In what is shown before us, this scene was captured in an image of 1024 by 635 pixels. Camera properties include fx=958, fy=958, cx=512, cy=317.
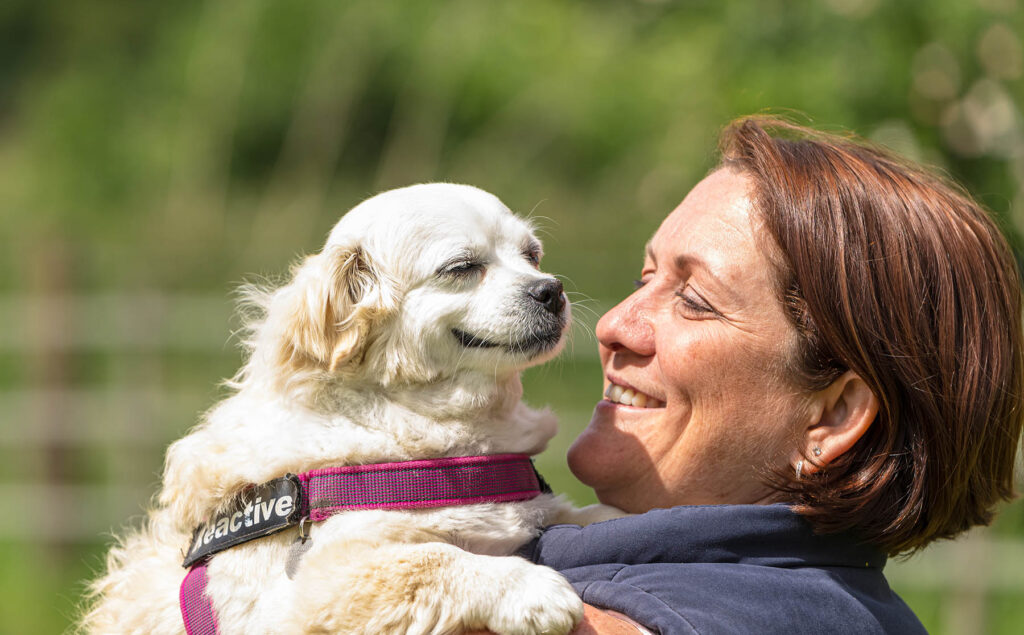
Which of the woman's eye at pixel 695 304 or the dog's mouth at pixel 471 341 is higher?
the woman's eye at pixel 695 304

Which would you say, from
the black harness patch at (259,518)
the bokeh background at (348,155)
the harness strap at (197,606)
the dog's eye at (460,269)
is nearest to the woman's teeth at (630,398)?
the dog's eye at (460,269)

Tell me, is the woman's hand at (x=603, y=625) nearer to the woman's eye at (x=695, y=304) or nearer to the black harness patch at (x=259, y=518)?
the black harness patch at (x=259, y=518)

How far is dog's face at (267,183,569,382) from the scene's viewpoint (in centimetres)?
238

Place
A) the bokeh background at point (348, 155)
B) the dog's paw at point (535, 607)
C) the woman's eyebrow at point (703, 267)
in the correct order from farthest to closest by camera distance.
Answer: the bokeh background at point (348, 155) → the woman's eyebrow at point (703, 267) → the dog's paw at point (535, 607)

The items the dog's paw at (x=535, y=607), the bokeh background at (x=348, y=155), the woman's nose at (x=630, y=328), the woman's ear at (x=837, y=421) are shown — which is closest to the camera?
the dog's paw at (x=535, y=607)

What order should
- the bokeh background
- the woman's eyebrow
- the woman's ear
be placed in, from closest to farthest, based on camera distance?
the woman's ear → the woman's eyebrow → the bokeh background

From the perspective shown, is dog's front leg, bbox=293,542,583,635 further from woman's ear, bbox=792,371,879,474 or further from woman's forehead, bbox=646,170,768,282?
woman's forehead, bbox=646,170,768,282

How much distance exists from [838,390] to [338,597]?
1.24 metres

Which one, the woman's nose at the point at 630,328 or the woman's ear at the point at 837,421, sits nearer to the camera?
the woman's ear at the point at 837,421

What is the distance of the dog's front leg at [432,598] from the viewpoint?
189 centimetres

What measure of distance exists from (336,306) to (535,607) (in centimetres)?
93

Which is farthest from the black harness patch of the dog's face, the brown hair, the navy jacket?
the brown hair

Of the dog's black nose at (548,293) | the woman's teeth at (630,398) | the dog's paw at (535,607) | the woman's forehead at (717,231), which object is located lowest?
the dog's paw at (535,607)

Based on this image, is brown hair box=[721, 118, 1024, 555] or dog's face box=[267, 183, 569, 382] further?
dog's face box=[267, 183, 569, 382]
